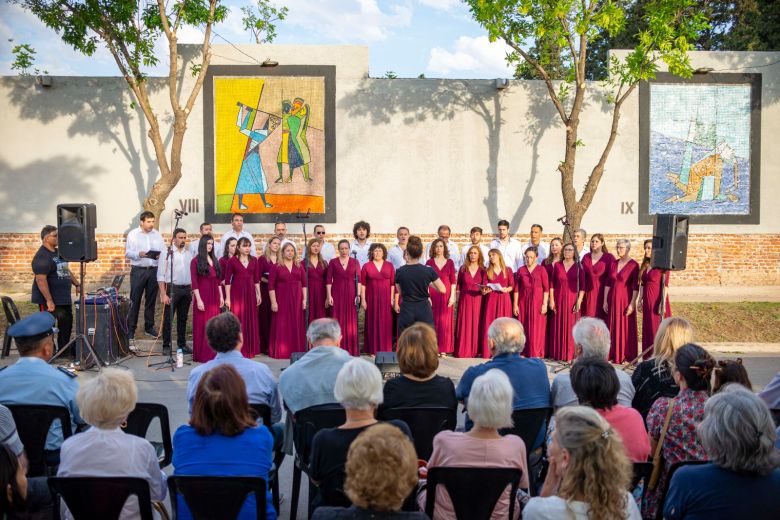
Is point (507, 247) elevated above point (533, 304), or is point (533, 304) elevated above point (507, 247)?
point (507, 247)

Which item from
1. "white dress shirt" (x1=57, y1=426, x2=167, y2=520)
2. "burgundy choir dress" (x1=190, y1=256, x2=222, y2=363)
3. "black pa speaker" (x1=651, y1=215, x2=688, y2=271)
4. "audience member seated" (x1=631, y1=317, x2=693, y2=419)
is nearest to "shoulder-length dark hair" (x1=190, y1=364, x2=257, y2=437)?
"white dress shirt" (x1=57, y1=426, x2=167, y2=520)

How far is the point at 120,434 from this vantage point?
388 centimetres

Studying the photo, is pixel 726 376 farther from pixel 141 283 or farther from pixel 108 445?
pixel 141 283

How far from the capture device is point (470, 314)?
11.9 metres

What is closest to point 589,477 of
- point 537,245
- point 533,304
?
point 533,304

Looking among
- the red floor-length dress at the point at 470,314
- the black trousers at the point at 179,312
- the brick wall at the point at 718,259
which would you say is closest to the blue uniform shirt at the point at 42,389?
the black trousers at the point at 179,312

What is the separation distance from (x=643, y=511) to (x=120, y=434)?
2986mm

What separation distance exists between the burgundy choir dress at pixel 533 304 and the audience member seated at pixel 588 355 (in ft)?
20.2

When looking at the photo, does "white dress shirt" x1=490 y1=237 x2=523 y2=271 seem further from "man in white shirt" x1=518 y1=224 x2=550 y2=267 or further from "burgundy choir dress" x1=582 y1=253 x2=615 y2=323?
"burgundy choir dress" x1=582 y1=253 x2=615 y2=323

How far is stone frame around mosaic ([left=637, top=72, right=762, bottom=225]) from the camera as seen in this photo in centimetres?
1845

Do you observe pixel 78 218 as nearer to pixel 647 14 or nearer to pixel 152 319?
pixel 152 319

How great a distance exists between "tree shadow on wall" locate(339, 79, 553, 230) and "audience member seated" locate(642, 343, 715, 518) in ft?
46.2

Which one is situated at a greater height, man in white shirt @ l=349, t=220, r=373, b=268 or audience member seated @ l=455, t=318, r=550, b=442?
man in white shirt @ l=349, t=220, r=373, b=268

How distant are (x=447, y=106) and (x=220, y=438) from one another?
15.5 m
